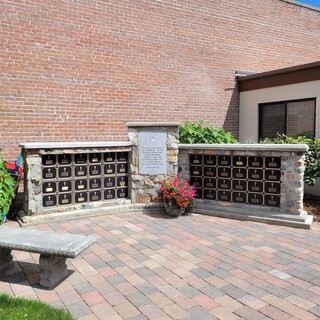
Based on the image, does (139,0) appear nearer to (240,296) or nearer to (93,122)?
(93,122)

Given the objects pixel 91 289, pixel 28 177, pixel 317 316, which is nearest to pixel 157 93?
pixel 28 177

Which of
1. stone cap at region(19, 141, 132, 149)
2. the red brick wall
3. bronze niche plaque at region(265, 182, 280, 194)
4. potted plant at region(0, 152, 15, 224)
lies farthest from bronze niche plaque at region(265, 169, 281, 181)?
potted plant at region(0, 152, 15, 224)

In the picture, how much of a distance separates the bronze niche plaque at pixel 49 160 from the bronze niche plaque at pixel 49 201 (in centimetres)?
63

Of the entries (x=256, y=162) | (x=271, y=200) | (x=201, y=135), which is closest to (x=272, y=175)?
(x=256, y=162)

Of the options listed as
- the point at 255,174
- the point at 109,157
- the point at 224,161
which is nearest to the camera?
the point at 255,174

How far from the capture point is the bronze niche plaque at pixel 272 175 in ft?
19.8

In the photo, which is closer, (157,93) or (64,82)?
(64,82)

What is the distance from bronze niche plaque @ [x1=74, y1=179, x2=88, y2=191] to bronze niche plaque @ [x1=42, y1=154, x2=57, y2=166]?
0.60 metres

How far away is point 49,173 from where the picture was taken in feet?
20.0

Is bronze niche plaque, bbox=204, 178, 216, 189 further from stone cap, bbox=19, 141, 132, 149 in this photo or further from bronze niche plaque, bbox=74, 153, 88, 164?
bronze niche plaque, bbox=74, 153, 88, 164

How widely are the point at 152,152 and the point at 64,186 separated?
6.25 feet

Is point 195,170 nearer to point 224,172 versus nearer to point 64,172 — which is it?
point 224,172

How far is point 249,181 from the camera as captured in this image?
6363mm

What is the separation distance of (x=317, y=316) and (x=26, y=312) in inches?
107
